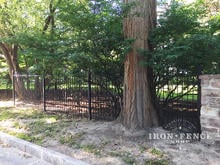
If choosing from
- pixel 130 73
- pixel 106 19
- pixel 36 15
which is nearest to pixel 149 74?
pixel 130 73

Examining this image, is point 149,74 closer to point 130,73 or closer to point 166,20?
point 130,73

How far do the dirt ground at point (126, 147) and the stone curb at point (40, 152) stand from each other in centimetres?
20

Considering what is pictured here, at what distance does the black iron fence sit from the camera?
20.1 ft

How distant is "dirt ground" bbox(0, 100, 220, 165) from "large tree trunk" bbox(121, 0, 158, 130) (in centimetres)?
26

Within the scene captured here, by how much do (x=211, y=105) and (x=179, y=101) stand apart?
1294 millimetres

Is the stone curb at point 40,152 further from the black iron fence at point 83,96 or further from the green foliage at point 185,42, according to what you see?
the green foliage at point 185,42

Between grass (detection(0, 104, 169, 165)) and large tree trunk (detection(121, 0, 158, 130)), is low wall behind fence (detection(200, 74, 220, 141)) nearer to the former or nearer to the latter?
grass (detection(0, 104, 169, 165))

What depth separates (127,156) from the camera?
390cm

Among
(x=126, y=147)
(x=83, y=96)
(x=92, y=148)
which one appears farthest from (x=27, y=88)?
(x=126, y=147)

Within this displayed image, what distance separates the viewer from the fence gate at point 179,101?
4812mm

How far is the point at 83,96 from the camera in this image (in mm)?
6797

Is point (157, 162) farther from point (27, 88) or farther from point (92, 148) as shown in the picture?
point (27, 88)

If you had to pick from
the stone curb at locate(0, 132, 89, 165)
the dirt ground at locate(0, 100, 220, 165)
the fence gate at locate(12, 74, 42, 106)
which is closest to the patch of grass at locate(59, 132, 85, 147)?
the dirt ground at locate(0, 100, 220, 165)

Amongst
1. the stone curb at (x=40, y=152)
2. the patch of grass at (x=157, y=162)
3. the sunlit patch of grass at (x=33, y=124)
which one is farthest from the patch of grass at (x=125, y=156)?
the sunlit patch of grass at (x=33, y=124)
